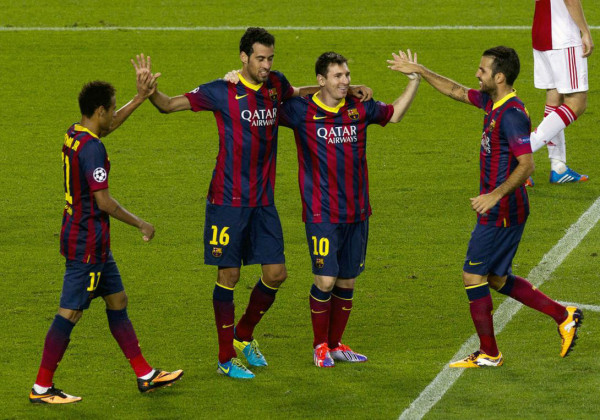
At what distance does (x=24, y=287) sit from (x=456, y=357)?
3478 mm

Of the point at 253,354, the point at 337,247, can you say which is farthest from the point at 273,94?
the point at 253,354

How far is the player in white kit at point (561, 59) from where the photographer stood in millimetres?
10914

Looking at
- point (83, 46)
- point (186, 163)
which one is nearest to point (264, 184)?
point (186, 163)

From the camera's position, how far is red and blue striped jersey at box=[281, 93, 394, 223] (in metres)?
7.44

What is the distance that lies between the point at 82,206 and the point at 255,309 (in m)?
1.41

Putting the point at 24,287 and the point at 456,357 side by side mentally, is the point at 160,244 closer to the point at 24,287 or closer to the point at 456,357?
the point at 24,287

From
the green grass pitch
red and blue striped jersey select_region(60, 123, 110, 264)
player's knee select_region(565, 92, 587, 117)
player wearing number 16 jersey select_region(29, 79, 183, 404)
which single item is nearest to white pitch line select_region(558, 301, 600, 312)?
the green grass pitch

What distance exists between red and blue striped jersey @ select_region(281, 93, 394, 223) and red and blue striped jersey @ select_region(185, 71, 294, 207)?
22cm

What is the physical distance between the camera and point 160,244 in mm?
10391

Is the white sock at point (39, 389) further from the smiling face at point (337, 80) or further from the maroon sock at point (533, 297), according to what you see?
the maroon sock at point (533, 297)

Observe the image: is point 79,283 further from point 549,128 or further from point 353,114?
point 549,128

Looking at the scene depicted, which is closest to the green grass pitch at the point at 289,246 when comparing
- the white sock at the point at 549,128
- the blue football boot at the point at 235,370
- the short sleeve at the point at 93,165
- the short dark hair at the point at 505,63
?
the blue football boot at the point at 235,370

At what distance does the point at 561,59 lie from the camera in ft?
36.6

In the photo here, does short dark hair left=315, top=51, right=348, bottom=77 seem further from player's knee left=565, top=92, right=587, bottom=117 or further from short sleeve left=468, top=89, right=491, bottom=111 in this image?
player's knee left=565, top=92, right=587, bottom=117
